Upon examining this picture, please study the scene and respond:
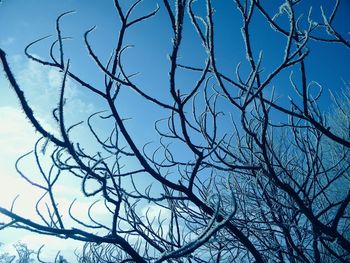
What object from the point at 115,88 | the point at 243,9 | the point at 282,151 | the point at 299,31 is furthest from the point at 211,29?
the point at 282,151

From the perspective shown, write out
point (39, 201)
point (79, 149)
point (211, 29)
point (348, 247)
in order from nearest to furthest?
point (211, 29) → point (39, 201) → point (79, 149) → point (348, 247)

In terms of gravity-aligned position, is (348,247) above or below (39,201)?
below

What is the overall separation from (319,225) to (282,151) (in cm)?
236

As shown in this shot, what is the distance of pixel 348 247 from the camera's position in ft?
5.28

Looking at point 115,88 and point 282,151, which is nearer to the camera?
point 115,88

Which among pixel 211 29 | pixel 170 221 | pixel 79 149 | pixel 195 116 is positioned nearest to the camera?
pixel 211 29

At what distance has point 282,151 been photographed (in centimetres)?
381

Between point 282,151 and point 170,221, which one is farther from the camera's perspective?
point 282,151

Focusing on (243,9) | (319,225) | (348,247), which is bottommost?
(348,247)

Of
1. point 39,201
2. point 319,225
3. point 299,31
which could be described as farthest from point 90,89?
point 319,225

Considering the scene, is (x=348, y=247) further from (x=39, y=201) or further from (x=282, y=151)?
(x=282, y=151)

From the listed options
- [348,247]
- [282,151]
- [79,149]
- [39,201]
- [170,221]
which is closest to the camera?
[39,201]

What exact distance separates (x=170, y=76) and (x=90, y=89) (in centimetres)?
45

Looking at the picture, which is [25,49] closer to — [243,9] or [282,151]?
[243,9]
